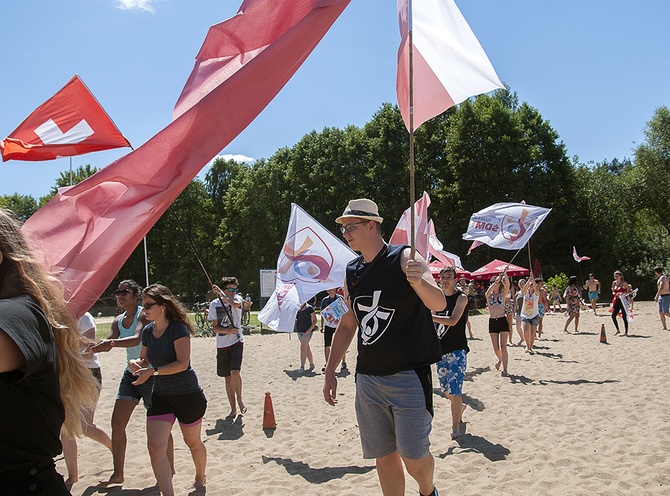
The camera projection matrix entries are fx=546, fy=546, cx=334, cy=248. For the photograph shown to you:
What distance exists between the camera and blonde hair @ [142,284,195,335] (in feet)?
15.8

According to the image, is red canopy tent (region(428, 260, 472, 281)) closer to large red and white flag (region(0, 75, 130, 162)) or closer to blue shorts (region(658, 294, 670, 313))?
blue shorts (region(658, 294, 670, 313))

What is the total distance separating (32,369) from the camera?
5.80 feet

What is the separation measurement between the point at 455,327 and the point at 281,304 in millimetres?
5462

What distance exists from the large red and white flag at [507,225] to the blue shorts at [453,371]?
5722mm

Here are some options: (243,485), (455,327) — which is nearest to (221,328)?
(243,485)

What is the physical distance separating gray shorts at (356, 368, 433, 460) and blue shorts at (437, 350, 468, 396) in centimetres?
274

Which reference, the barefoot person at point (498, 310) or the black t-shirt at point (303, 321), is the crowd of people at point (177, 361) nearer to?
the barefoot person at point (498, 310)

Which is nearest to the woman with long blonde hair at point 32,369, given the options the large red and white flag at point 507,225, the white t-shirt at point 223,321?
the white t-shirt at point 223,321

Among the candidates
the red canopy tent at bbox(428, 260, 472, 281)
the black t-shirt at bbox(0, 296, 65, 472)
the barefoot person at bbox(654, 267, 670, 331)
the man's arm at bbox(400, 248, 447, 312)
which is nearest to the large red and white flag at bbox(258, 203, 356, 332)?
the man's arm at bbox(400, 248, 447, 312)

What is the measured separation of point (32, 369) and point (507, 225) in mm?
11326

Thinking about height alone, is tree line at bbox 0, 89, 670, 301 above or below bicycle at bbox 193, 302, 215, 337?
above

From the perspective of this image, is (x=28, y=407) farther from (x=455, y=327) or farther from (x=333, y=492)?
(x=455, y=327)

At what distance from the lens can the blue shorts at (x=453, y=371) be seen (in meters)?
6.25

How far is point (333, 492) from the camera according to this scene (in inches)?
198
